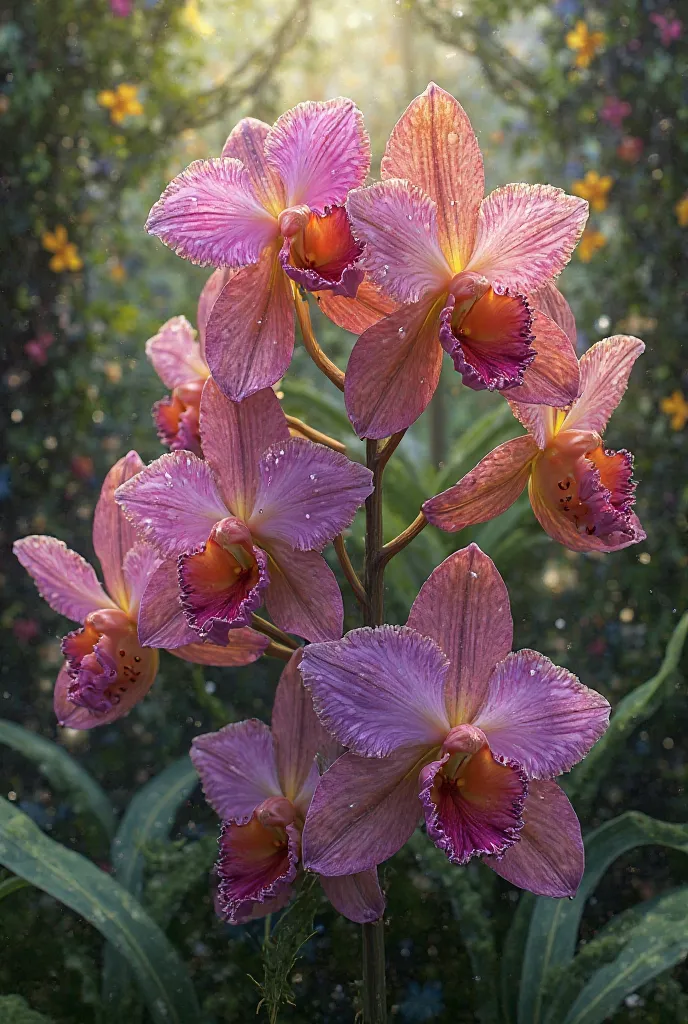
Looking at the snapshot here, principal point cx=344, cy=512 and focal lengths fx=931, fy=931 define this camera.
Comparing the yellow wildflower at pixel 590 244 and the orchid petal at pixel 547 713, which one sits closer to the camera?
the orchid petal at pixel 547 713

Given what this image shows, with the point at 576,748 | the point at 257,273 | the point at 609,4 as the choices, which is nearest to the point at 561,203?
the point at 257,273

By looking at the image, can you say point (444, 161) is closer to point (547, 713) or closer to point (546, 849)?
point (547, 713)

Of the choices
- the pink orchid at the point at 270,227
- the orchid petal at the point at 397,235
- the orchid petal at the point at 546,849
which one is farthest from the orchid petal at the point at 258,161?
the orchid petal at the point at 546,849

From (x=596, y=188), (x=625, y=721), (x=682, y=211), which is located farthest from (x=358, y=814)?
(x=596, y=188)

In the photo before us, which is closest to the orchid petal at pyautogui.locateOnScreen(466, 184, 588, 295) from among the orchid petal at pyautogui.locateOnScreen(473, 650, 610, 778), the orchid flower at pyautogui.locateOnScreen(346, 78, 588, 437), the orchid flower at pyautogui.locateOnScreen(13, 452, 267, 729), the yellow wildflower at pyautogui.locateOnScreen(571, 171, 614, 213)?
the orchid flower at pyautogui.locateOnScreen(346, 78, 588, 437)

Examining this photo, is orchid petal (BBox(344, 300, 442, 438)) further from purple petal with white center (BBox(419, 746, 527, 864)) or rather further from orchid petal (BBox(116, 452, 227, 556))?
purple petal with white center (BBox(419, 746, 527, 864))

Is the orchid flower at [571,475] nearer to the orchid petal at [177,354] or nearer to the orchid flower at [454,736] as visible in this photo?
the orchid flower at [454,736]

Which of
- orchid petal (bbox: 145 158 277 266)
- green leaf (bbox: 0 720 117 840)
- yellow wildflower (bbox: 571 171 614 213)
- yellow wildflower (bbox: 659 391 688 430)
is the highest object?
orchid petal (bbox: 145 158 277 266)
